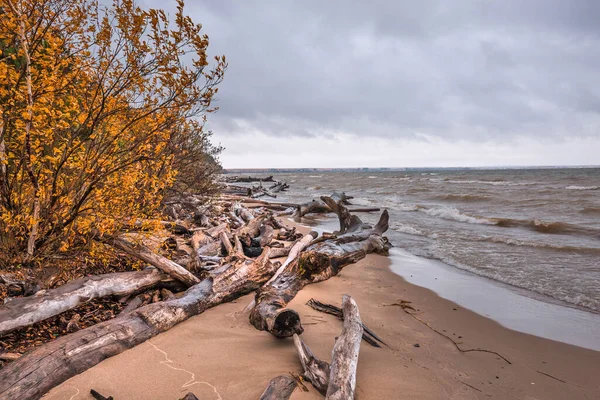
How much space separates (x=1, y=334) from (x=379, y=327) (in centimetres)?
436

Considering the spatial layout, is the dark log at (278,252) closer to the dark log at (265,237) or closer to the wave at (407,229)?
the dark log at (265,237)

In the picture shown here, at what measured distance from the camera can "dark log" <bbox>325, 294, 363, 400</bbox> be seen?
2.75m

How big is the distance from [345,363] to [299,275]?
2785 mm

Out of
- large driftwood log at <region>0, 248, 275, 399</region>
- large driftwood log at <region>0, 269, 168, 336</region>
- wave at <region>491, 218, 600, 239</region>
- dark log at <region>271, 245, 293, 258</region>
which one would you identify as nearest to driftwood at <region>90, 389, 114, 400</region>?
large driftwood log at <region>0, 248, 275, 399</region>

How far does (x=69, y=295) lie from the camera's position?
392 centimetres

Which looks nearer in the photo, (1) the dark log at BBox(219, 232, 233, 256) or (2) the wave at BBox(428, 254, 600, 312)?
(2) the wave at BBox(428, 254, 600, 312)

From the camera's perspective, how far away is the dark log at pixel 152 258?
191 inches

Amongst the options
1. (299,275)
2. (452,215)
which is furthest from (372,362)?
(452,215)

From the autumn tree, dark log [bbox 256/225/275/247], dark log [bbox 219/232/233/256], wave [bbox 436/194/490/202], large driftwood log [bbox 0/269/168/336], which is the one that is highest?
the autumn tree

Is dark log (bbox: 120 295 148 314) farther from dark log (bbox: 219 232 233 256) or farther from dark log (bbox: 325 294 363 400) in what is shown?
dark log (bbox: 325 294 363 400)

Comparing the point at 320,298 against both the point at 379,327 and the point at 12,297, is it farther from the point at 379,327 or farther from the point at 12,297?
the point at 12,297

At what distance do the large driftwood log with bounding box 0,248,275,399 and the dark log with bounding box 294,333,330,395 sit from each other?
1.76 metres

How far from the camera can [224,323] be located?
14.0 ft

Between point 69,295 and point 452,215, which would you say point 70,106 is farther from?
point 452,215
